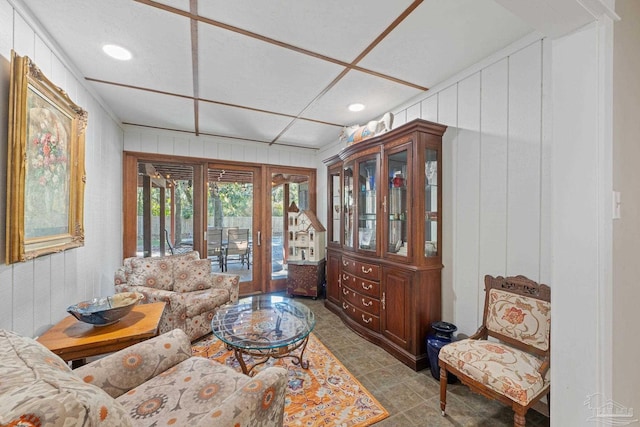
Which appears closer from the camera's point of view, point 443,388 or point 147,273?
point 443,388

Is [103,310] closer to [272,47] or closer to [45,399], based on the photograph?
[45,399]

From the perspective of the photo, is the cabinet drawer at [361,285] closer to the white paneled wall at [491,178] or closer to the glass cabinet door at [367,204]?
the glass cabinet door at [367,204]

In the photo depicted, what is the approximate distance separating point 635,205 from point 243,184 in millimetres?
4204

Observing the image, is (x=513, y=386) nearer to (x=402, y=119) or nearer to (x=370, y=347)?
(x=370, y=347)

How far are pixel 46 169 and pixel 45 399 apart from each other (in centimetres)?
176

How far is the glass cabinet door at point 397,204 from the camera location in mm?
2502

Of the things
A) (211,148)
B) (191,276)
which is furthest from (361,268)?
(211,148)

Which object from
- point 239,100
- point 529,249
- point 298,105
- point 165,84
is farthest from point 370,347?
point 165,84

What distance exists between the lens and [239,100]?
108 inches

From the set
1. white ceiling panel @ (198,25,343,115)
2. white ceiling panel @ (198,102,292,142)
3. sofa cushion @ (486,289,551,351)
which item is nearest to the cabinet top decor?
white ceiling panel @ (198,25,343,115)

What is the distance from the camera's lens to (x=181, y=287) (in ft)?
9.93

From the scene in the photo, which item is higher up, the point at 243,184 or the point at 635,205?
the point at 243,184

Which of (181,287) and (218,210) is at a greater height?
(218,210)

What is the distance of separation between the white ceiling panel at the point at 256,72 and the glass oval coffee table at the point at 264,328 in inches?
81.2
